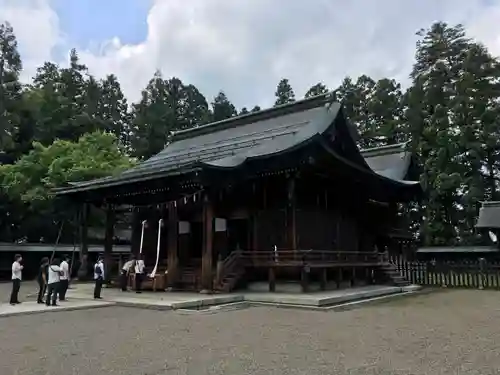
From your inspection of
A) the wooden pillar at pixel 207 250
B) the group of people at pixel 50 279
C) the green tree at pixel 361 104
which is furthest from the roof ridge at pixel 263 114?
the green tree at pixel 361 104

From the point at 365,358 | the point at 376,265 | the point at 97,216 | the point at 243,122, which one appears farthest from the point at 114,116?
the point at 365,358

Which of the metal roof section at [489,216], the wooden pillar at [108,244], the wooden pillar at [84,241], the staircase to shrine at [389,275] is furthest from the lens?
the metal roof section at [489,216]

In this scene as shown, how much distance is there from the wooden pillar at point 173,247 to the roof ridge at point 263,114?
7.13 m

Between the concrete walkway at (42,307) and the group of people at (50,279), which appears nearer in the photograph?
the concrete walkway at (42,307)

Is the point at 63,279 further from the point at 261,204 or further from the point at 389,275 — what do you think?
the point at 389,275

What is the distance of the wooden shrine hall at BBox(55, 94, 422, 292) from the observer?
1388 cm

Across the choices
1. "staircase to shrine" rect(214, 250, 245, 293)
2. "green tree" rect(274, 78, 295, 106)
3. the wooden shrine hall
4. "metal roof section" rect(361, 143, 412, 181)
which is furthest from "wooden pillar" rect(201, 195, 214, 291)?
"green tree" rect(274, 78, 295, 106)

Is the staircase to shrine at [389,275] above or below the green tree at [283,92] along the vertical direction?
below

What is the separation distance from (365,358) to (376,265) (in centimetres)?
1163

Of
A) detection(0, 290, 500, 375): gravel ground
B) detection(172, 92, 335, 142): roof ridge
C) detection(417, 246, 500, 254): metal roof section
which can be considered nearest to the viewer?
detection(0, 290, 500, 375): gravel ground

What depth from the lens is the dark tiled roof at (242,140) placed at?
1443cm

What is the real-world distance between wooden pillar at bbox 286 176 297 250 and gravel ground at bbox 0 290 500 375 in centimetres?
374

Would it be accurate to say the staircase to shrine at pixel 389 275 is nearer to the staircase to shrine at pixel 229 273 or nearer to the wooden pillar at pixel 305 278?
the wooden pillar at pixel 305 278

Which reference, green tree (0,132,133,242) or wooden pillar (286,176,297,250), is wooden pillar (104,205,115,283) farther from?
green tree (0,132,133,242)
